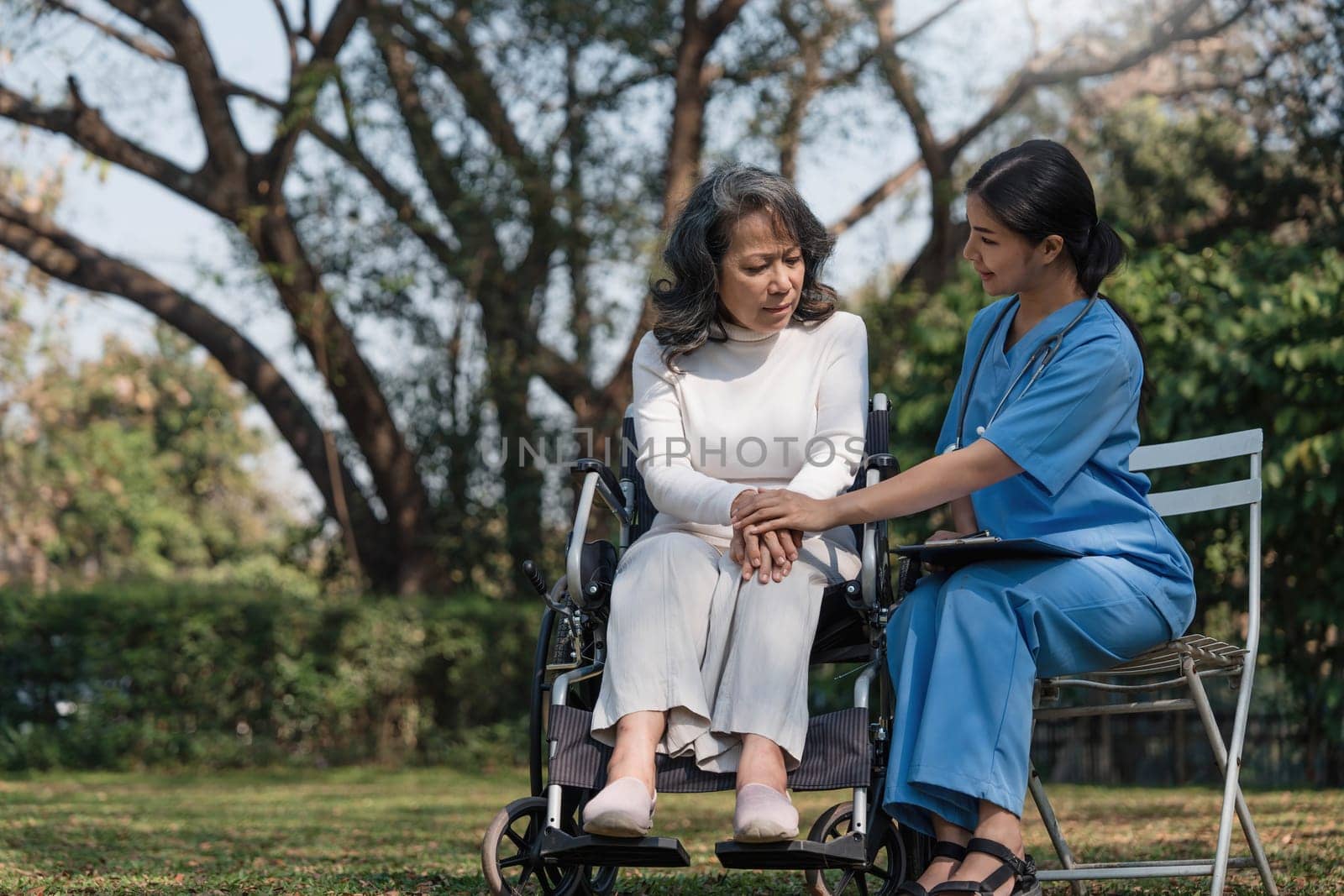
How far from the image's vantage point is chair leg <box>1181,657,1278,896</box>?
8.82 ft

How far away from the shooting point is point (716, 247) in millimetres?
3168

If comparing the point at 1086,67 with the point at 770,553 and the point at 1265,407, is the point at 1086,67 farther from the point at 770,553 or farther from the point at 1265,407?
the point at 770,553

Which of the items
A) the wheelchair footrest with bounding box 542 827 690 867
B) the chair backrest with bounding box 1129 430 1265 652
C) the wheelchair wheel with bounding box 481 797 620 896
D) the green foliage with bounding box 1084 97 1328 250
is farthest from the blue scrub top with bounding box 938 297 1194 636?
the green foliage with bounding box 1084 97 1328 250

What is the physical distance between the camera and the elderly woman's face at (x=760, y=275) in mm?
3096

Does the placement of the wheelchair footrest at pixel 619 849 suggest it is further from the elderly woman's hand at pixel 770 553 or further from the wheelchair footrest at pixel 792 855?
the elderly woman's hand at pixel 770 553

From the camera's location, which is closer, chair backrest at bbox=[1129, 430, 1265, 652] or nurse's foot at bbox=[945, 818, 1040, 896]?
nurse's foot at bbox=[945, 818, 1040, 896]

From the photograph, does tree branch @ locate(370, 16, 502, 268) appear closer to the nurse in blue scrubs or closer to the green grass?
the green grass

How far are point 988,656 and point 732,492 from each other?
2.08ft

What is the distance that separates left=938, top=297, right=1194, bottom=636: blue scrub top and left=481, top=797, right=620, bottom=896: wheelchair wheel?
1139mm

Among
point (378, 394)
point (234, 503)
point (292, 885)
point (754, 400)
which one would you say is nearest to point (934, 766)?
point (754, 400)

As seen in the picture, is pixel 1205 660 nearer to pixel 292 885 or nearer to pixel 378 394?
pixel 292 885

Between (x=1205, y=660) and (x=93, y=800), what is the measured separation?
610 cm

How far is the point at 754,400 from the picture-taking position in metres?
3.15

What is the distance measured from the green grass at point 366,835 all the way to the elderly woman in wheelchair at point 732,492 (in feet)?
3.29
